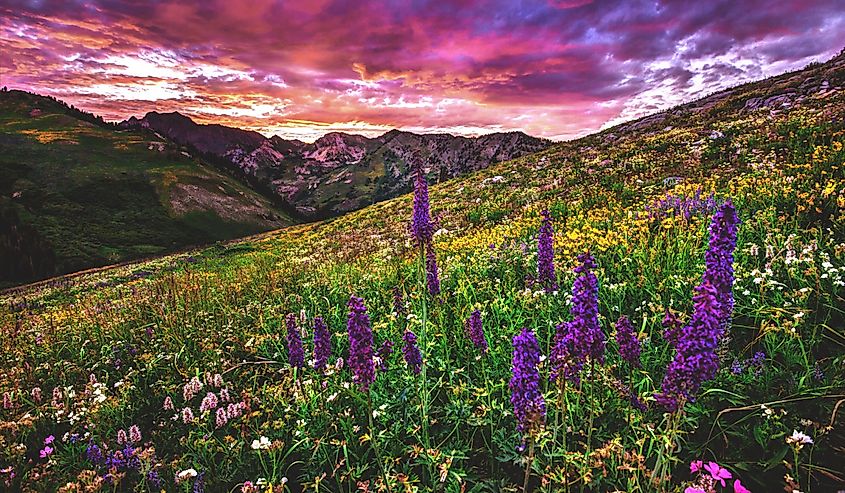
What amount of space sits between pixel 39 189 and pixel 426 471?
133772 mm

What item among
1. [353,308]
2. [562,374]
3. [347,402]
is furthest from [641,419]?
[347,402]

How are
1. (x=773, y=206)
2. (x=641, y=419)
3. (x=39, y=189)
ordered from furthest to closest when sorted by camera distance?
1. (x=39, y=189)
2. (x=773, y=206)
3. (x=641, y=419)

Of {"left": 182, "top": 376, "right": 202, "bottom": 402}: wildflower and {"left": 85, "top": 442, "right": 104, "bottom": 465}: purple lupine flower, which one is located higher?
{"left": 182, "top": 376, "right": 202, "bottom": 402}: wildflower

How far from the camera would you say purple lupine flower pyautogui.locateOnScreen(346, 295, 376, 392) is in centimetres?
317

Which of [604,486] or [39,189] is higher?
[39,189]

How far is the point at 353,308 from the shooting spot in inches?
128

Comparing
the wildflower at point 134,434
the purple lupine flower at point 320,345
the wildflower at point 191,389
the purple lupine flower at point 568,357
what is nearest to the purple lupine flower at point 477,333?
the purple lupine flower at point 568,357

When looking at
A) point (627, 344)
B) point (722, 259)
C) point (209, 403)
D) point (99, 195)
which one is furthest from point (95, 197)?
point (722, 259)

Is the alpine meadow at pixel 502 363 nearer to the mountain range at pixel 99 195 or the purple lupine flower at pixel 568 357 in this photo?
the purple lupine flower at pixel 568 357

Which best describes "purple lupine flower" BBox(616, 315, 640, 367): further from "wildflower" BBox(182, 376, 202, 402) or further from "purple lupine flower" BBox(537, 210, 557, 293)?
"wildflower" BBox(182, 376, 202, 402)

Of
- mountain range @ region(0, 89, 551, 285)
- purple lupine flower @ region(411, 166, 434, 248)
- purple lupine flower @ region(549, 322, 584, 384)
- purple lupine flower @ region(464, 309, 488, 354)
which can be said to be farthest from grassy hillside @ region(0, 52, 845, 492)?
mountain range @ region(0, 89, 551, 285)

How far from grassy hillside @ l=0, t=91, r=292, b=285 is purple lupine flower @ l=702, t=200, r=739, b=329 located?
91.7 metres

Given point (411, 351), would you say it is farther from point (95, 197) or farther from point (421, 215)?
point (95, 197)

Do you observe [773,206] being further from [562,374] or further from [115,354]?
[115,354]
